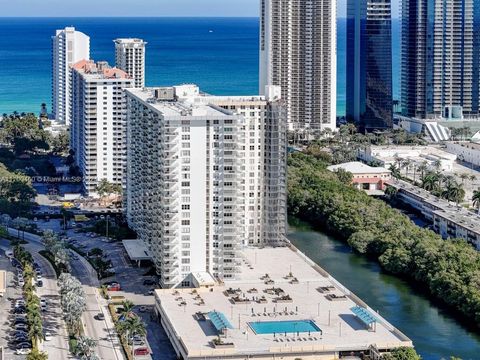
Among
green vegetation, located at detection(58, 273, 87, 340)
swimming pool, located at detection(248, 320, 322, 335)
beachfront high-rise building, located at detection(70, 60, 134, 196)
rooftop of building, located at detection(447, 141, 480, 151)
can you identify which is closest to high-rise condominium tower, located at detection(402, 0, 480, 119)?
rooftop of building, located at detection(447, 141, 480, 151)

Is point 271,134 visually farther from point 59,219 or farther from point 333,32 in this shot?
point 333,32

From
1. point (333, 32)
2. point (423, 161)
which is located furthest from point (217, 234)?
point (333, 32)

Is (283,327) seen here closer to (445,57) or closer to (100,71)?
(100,71)

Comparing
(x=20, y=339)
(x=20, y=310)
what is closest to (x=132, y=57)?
(x=20, y=310)

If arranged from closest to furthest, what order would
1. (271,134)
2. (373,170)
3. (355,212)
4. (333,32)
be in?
(271,134) < (355,212) < (373,170) < (333,32)

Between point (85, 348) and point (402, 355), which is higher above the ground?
point (85, 348)

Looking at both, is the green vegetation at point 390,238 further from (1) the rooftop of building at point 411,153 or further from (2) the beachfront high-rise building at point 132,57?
(2) the beachfront high-rise building at point 132,57
